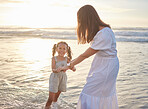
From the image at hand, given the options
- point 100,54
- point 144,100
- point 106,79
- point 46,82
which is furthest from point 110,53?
point 46,82

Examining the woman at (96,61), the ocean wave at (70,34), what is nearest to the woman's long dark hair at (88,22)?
the woman at (96,61)

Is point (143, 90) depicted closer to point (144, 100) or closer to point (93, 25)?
point (144, 100)

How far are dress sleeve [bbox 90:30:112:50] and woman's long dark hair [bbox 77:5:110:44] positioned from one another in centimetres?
12

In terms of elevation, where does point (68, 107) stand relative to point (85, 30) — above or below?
below

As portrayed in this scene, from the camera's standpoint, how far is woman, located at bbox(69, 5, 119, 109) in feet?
8.51

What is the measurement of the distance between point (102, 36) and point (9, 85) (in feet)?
12.5

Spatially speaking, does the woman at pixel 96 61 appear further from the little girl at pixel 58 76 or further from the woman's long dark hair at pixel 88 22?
the little girl at pixel 58 76

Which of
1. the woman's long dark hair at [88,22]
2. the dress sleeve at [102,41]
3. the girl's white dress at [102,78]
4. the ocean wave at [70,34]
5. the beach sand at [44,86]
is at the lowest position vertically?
the beach sand at [44,86]

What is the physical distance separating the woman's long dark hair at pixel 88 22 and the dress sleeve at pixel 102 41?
0.40 ft

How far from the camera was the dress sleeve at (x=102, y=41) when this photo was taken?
250cm

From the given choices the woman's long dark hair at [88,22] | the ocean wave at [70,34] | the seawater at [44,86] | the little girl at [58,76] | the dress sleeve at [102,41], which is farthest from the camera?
the ocean wave at [70,34]

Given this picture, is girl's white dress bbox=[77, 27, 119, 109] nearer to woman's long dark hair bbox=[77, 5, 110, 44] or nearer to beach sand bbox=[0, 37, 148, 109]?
woman's long dark hair bbox=[77, 5, 110, 44]

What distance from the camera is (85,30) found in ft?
8.63

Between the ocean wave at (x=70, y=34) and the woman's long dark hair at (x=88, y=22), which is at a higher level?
the woman's long dark hair at (x=88, y=22)
